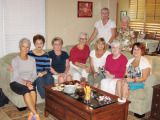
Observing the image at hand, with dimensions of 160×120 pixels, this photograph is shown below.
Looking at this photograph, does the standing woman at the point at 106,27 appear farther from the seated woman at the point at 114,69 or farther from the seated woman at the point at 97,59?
the seated woman at the point at 114,69

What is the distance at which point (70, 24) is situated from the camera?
5.80 meters

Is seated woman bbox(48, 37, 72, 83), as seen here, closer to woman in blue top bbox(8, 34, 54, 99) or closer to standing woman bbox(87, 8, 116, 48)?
woman in blue top bbox(8, 34, 54, 99)

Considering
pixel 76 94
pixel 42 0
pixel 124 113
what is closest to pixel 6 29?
pixel 42 0

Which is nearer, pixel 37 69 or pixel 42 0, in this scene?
pixel 37 69

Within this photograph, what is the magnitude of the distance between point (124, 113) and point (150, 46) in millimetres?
4472

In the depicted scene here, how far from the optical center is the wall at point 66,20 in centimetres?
543

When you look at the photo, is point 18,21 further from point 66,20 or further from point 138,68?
point 138,68

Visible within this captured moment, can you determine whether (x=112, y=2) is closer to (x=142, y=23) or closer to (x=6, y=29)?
(x=6, y=29)

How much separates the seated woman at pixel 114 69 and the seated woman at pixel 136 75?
18 centimetres

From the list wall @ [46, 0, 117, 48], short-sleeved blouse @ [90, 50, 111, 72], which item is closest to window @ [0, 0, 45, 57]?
wall @ [46, 0, 117, 48]

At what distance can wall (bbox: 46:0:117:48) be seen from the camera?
543 cm

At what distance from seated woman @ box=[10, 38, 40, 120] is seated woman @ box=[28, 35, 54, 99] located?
16 centimetres

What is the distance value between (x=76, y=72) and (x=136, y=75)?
3.91ft

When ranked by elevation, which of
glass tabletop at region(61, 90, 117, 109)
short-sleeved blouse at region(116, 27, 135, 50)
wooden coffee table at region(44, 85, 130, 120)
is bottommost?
wooden coffee table at region(44, 85, 130, 120)
